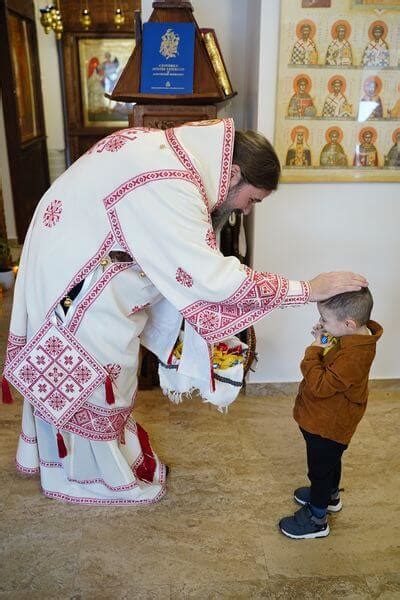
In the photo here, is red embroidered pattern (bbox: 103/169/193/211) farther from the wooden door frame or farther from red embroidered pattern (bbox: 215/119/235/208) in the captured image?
the wooden door frame

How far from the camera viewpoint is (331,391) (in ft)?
5.60

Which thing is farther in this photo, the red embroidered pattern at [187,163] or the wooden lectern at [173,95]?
the wooden lectern at [173,95]

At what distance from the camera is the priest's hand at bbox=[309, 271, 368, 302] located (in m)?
1.60

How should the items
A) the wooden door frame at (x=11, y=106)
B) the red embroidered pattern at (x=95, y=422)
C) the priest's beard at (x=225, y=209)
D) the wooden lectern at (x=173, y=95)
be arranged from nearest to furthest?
the priest's beard at (x=225, y=209)
the red embroidered pattern at (x=95, y=422)
the wooden lectern at (x=173, y=95)
the wooden door frame at (x=11, y=106)

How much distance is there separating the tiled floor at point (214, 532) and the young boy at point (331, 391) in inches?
4.5

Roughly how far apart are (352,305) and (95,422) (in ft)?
3.10

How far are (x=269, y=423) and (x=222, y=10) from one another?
190 centimetres

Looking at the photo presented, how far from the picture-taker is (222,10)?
2617 mm

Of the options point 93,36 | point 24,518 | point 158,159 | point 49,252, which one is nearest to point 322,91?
point 158,159

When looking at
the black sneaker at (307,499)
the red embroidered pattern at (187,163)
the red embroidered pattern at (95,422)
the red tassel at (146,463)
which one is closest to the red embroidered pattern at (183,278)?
the red embroidered pattern at (187,163)

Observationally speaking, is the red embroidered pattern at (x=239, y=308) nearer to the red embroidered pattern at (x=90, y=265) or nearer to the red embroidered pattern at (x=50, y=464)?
the red embroidered pattern at (x=90, y=265)

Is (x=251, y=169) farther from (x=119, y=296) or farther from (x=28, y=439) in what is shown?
(x=28, y=439)

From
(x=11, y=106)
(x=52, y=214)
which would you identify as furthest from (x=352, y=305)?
(x=11, y=106)

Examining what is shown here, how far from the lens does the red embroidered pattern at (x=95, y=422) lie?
1.95 metres
